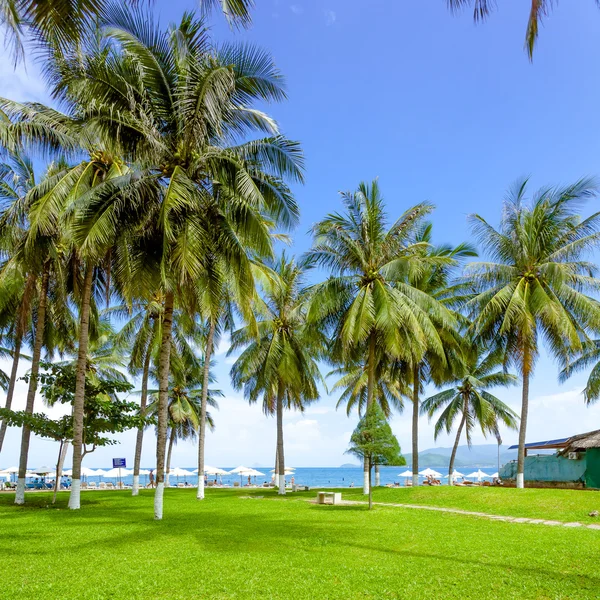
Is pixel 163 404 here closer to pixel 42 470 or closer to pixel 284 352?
pixel 284 352

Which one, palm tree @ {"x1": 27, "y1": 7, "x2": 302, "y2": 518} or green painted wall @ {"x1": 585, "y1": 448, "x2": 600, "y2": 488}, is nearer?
palm tree @ {"x1": 27, "y1": 7, "x2": 302, "y2": 518}

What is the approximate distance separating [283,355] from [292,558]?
60.2 ft

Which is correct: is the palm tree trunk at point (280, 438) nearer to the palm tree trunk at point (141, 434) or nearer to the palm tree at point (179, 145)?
the palm tree trunk at point (141, 434)

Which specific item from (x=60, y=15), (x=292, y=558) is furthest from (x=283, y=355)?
(x=60, y=15)

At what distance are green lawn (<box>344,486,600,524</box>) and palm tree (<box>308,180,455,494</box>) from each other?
2678 mm

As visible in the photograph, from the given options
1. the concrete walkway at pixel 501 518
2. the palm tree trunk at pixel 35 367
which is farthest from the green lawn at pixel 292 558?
the palm tree trunk at pixel 35 367

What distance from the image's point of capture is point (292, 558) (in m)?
10.1

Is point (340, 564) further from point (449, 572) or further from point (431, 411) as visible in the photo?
point (431, 411)

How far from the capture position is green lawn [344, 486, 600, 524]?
1730 centimetres

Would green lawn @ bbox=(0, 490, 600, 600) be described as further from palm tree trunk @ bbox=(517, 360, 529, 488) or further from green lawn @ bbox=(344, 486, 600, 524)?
palm tree trunk @ bbox=(517, 360, 529, 488)

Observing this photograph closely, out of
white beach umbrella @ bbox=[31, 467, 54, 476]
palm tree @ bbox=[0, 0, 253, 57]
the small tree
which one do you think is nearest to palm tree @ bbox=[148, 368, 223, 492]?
white beach umbrella @ bbox=[31, 467, 54, 476]

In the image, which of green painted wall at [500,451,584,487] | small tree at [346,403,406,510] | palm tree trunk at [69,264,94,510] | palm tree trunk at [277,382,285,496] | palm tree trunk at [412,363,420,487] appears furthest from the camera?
palm tree trunk at [277,382,285,496]

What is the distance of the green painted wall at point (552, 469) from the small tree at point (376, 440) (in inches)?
446

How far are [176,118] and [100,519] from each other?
1133cm
